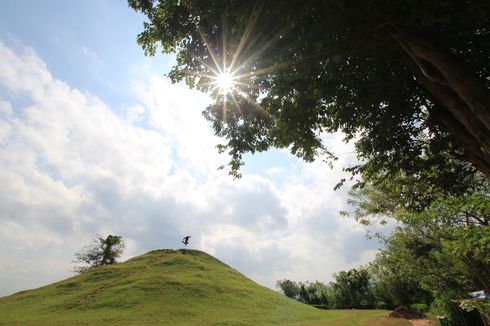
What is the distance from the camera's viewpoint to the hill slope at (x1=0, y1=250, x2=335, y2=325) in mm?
31000

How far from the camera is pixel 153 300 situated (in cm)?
3684

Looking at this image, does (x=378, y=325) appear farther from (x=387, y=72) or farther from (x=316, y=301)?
(x=316, y=301)

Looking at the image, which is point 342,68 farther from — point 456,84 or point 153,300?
point 153,300

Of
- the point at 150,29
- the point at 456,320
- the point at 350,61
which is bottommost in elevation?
the point at 456,320

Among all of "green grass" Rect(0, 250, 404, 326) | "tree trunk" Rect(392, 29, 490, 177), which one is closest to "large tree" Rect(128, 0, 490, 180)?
"tree trunk" Rect(392, 29, 490, 177)

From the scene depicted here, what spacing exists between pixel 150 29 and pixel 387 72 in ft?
28.1

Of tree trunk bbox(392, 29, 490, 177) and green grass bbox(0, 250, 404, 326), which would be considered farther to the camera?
green grass bbox(0, 250, 404, 326)

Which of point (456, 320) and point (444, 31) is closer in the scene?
point (444, 31)

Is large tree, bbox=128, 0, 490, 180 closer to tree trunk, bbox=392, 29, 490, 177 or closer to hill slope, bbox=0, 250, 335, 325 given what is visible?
tree trunk, bbox=392, 29, 490, 177

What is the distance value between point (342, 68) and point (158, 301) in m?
35.7

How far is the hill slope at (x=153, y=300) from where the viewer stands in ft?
102

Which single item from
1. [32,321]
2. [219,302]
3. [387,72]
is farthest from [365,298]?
[387,72]

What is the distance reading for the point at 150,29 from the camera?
1090 cm

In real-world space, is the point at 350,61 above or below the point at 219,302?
above
